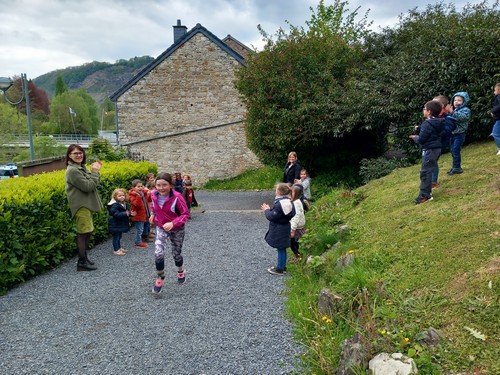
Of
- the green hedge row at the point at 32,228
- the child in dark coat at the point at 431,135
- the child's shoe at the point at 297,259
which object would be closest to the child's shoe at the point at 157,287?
the green hedge row at the point at 32,228

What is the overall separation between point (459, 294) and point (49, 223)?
6.12 metres

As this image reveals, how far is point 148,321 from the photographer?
14.6 ft

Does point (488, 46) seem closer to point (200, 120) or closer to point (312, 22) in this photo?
point (200, 120)

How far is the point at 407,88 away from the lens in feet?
34.6

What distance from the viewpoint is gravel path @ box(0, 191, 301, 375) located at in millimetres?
3611

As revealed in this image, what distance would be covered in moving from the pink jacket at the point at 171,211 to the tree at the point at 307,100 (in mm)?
7358

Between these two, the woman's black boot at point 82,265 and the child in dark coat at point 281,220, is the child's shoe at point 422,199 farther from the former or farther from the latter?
the woman's black boot at point 82,265

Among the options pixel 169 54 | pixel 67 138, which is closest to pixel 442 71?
pixel 169 54

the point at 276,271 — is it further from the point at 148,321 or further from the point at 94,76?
the point at 94,76

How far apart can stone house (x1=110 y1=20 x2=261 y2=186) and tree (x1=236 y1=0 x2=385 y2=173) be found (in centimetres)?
647

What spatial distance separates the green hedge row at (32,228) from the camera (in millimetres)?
5495

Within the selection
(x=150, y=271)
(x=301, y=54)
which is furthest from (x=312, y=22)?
(x=150, y=271)

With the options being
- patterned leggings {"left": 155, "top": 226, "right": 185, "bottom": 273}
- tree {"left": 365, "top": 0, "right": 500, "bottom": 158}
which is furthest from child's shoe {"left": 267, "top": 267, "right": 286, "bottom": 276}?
tree {"left": 365, "top": 0, "right": 500, "bottom": 158}

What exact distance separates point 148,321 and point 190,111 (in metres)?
16.8
